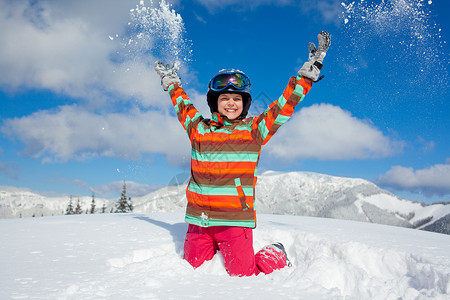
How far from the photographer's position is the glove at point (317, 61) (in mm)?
3508

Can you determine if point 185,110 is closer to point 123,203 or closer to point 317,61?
point 317,61

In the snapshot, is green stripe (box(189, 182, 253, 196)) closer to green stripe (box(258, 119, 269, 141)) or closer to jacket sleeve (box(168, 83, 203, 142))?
green stripe (box(258, 119, 269, 141))

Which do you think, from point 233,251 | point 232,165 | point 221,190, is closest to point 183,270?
point 233,251

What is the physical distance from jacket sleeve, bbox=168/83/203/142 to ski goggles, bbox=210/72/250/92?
0.49 metres

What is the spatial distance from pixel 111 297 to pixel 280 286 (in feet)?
4.94

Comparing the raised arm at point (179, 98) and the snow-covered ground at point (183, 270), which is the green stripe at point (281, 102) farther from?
the snow-covered ground at point (183, 270)

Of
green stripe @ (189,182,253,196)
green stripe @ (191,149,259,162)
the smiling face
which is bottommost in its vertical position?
green stripe @ (189,182,253,196)

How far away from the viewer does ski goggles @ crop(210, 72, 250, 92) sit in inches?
167

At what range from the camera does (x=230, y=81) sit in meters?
4.25

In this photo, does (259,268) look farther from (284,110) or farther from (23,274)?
(23,274)

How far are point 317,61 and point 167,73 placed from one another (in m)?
2.69

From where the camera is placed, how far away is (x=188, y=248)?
3.83 meters

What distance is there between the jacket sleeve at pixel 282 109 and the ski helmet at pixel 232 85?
0.74m

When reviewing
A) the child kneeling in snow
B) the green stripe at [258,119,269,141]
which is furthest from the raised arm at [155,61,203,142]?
the green stripe at [258,119,269,141]
